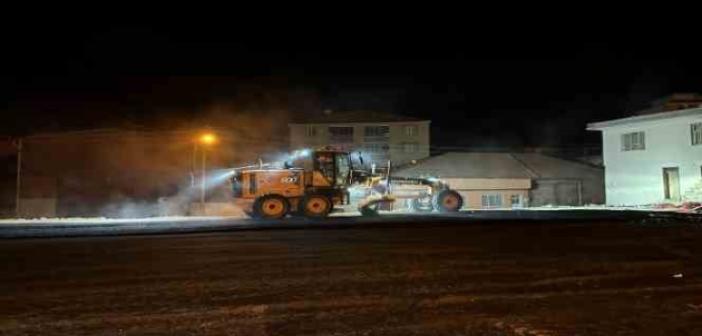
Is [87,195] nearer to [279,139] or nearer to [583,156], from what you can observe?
[279,139]

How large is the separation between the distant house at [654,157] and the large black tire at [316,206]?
20.6 meters

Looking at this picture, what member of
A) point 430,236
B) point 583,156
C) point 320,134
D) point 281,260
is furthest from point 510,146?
point 281,260

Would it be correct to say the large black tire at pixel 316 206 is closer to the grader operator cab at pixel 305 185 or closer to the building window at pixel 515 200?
the grader operator cab at pixel 305 185

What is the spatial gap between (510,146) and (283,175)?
172ft

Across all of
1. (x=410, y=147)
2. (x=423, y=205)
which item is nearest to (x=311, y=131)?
(x=410, y=147)

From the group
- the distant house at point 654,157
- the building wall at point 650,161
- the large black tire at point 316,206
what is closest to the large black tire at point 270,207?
the large black tire at point 316,206

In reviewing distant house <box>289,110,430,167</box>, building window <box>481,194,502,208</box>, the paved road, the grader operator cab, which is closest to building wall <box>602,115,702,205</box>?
building window <box>481,194,502,208</box>

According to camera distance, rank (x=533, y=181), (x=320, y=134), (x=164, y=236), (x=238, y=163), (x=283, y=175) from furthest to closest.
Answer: (x=320, y=134)
(x=238, y=163)
(x=533, y=181)
(x=283, y=175)
(x=164, y=236)

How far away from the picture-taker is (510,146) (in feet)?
251

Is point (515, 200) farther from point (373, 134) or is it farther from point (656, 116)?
point (373, 134)

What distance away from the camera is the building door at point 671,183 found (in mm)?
37531

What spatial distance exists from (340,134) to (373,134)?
9.61 ft

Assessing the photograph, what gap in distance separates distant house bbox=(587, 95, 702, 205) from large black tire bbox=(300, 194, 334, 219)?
67.4ft

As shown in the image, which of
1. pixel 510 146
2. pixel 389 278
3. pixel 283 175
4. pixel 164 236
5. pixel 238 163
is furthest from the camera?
pixel 510 146
